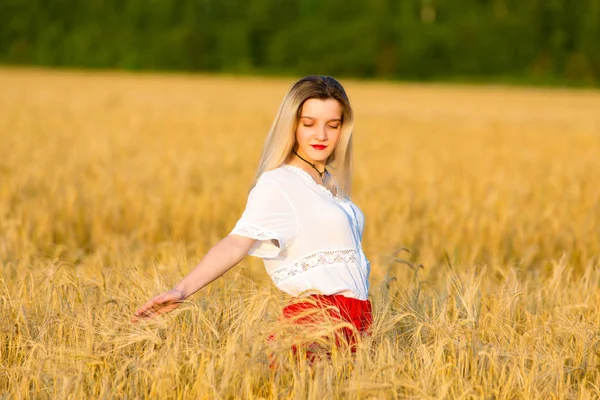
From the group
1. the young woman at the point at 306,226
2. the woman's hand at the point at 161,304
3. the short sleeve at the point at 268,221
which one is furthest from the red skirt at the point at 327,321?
the woman's hand at the point at 161,304

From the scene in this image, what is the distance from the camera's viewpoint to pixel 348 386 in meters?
2.18

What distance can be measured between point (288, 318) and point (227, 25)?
185 ft

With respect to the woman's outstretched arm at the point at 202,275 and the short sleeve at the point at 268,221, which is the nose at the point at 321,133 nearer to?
the short sleeve at the point at 268,221

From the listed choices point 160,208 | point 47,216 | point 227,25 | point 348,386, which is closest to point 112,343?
point 348,386

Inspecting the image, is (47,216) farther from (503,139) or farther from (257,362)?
(503,139)

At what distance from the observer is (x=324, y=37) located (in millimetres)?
55656

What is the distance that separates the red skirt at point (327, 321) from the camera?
226cm

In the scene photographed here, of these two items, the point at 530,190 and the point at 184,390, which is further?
the point at 530,190

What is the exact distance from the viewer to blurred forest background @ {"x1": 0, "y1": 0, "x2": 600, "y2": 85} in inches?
2093

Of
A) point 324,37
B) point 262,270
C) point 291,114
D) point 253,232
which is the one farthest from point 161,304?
point 324,37

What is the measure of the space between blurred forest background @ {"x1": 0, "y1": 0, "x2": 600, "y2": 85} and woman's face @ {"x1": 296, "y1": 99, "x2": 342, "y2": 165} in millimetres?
49607

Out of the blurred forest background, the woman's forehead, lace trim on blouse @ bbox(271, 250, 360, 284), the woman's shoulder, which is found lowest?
lace trim on blouse @ bbox(271, 250, 360, 284)

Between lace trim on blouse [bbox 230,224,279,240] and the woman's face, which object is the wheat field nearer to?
lace trim on blouse [bbox 230,224,279,240]

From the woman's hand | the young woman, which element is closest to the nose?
the young woman
